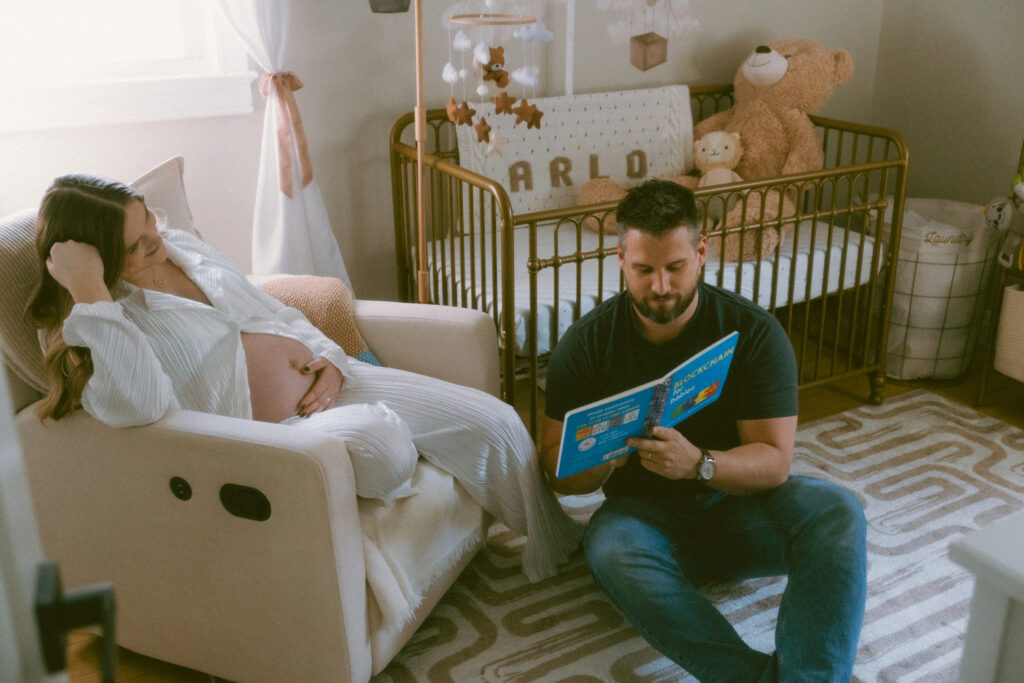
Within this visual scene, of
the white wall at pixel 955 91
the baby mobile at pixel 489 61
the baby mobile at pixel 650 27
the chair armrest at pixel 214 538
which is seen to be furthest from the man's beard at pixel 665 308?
the white wall at pixel 955 91

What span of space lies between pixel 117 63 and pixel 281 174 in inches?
19.8

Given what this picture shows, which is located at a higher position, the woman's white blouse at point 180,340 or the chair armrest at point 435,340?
the woman's white blouse at point 180,340

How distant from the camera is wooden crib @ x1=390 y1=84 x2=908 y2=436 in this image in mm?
2129

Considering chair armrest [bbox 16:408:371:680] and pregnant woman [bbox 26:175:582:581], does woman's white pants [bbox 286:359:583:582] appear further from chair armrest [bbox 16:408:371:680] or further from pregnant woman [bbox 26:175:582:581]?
chair armrest [bbox 16:408:371:680]

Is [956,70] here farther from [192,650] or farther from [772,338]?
[192,650]

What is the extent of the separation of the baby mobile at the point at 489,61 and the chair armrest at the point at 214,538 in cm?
112

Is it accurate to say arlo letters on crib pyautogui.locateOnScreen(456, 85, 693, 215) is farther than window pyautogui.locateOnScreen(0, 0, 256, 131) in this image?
Yes

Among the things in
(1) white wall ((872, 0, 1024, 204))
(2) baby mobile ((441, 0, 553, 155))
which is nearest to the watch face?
(2) baby mobile ((441, 0, 553, 155))

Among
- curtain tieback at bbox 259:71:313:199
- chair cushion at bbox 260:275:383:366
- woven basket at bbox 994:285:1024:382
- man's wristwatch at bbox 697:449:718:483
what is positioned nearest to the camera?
man's wristwatch at bbox 697:449:718:483

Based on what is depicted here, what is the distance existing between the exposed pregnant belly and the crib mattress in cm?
57

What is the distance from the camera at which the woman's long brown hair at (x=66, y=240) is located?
1.44m

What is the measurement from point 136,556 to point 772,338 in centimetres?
119

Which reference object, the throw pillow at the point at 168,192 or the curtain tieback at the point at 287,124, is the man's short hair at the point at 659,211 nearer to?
the throw pillow at the point at 168,192

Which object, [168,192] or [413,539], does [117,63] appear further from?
[413,539]
